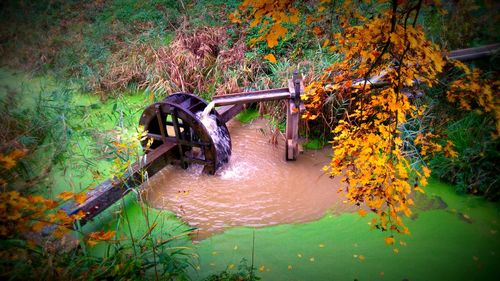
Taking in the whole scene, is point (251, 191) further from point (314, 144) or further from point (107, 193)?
point (107, 193)

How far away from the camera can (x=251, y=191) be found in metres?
4.51

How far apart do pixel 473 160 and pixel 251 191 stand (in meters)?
3.22

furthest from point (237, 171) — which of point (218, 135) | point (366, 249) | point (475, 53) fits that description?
point (475, 53)

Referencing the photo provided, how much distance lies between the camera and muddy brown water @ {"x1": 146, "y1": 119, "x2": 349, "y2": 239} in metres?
4.04

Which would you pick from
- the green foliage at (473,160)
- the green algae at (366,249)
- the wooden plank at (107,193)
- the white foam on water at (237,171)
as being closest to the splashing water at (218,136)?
the white foam on water at (237,171)

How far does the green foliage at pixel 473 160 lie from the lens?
12.9 feet

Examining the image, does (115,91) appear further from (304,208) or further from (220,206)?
(304,208)

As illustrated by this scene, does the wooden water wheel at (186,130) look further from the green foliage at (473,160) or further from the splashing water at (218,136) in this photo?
the green foliage at (473,160)

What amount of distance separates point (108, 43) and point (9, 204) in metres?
7.52

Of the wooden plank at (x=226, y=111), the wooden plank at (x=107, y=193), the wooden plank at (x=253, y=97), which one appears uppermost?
the wooden plank at (x=253, y=97)

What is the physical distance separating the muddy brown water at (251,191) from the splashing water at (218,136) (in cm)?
21

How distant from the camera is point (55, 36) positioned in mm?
9250

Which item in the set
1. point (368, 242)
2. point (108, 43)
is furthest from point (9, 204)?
point (108, 43)

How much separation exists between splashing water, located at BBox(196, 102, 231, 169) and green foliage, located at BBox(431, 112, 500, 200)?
331cm
